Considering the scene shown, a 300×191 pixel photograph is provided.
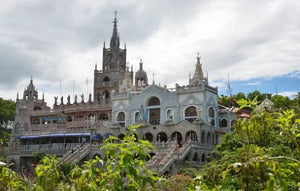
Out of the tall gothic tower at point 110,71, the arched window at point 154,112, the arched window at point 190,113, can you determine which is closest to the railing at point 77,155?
the arched window at point 154,112

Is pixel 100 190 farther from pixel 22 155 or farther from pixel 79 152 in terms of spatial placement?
pixel 22 155

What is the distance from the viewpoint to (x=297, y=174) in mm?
4238

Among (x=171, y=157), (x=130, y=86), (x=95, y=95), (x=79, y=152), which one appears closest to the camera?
(x=171, y=157)

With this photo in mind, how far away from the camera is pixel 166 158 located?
3156 cm

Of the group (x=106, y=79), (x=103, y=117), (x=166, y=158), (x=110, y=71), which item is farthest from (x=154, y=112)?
(x=106, y=79)

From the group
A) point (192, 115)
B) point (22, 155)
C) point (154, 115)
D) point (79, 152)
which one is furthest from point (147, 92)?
point (22, 155)

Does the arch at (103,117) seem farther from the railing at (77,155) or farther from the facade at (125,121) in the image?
the railing at (77,155)

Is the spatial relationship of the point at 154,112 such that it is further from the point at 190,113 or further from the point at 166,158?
the point at 166,158

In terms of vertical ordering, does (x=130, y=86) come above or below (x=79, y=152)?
above

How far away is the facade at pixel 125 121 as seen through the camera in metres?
38.4

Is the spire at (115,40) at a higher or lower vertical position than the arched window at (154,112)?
higher

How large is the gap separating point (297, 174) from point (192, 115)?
3905 cm

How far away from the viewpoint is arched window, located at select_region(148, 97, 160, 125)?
148 feet

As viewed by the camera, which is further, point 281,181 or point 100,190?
point 100,190
